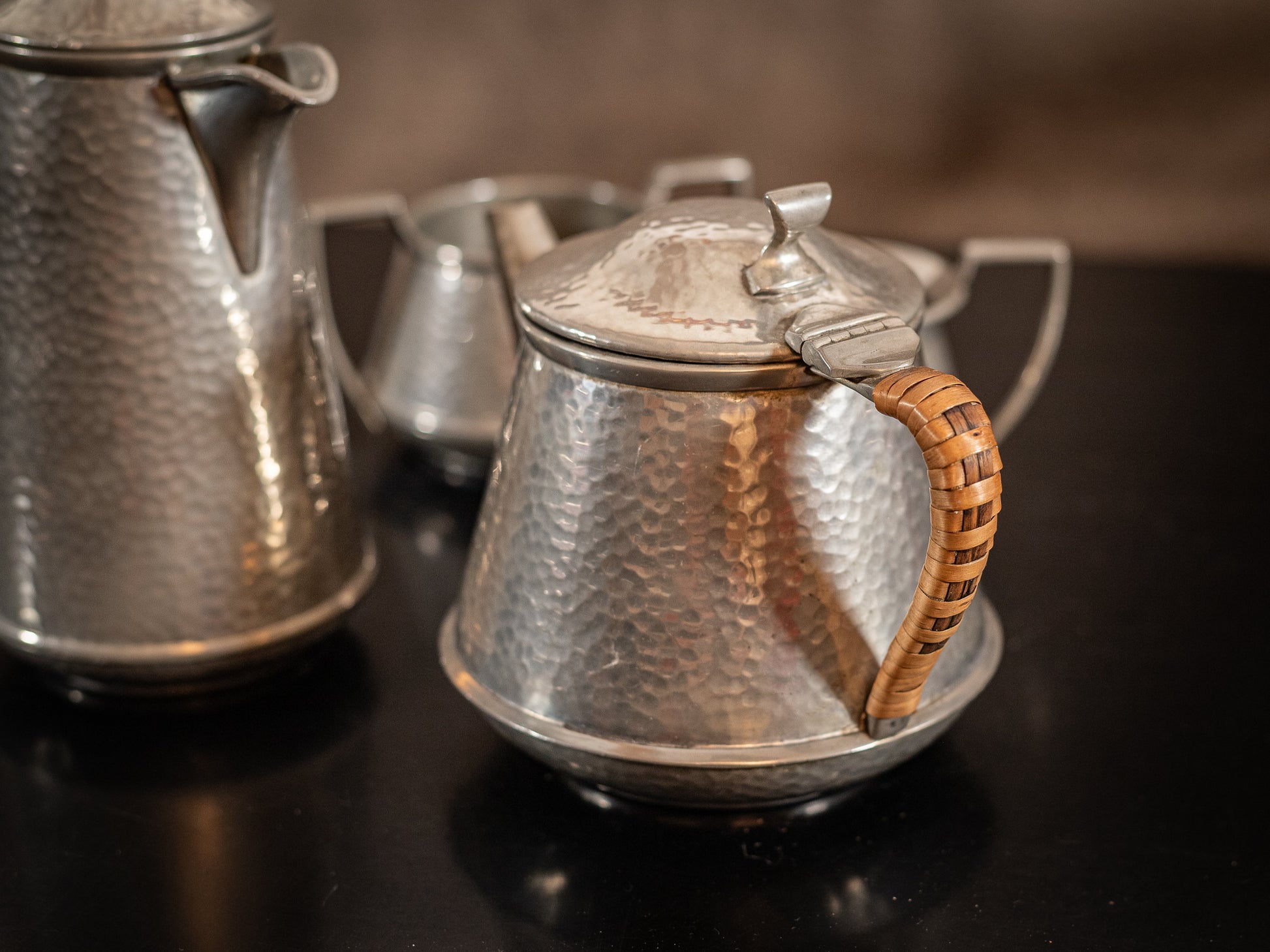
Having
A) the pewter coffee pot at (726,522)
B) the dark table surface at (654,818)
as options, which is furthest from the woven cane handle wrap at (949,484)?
the dark table surface at (654,818)

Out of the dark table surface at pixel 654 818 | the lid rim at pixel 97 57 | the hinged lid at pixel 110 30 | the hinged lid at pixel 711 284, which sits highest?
the hinged lid at pixel 110 30

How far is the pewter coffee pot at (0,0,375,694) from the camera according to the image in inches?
19.4

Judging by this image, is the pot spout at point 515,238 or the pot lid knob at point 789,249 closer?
the pot lid knob at point 789,249

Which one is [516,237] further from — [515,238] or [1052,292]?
[1052,292]

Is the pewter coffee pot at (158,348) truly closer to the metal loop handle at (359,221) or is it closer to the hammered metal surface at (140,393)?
the hammered metal surface at (140,393)

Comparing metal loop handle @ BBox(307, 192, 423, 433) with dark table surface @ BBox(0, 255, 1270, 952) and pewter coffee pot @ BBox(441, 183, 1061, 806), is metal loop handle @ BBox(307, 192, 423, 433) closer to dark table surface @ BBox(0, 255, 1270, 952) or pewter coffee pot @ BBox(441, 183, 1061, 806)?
dark table surface @ BBox(0, 255, 1270, 952)

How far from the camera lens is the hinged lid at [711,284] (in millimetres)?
425

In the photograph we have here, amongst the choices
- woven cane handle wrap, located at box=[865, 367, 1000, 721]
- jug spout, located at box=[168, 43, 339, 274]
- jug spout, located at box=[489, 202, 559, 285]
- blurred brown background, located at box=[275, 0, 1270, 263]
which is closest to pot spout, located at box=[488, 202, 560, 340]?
jug spout, located at box=[489, 202, 559, 285]

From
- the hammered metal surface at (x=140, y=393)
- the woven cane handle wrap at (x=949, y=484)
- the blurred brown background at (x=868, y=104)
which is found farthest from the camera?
the blurred brown background at (x=868, y=104)

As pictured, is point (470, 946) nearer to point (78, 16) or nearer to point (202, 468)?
point (202, 468)

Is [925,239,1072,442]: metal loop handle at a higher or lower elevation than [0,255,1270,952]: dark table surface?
higher

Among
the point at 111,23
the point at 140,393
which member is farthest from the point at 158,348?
the point at 111,23

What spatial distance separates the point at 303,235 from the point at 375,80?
33.2 inches

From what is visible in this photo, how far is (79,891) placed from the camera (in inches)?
19.3
